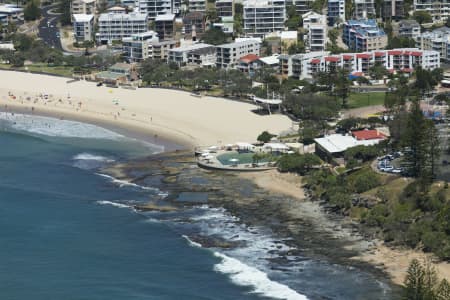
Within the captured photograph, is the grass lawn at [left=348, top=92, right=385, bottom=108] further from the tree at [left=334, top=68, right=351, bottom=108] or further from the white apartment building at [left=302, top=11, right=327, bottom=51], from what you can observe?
the white apartment building at [left=302, top=11, right=327, bottom=51]

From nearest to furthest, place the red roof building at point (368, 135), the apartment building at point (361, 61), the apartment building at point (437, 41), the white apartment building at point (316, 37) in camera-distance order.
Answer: the red roof building at point (368, 135) < the apartment building at point (361, 61) < the apartment building at point (437, 41) < the white apartment building at point (316, 37)

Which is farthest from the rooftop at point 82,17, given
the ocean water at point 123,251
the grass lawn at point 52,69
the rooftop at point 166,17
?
the ocean water at point 123,251

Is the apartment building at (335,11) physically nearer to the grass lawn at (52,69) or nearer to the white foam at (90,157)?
the grass lawn at (52,69)

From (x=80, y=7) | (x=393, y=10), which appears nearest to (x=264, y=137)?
(x=393, y=10)

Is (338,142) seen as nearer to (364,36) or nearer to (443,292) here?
(443,292)

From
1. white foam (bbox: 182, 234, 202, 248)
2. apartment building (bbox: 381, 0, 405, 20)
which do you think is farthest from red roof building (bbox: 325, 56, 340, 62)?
white foam (bbox: 182, 234, 202, 248)
